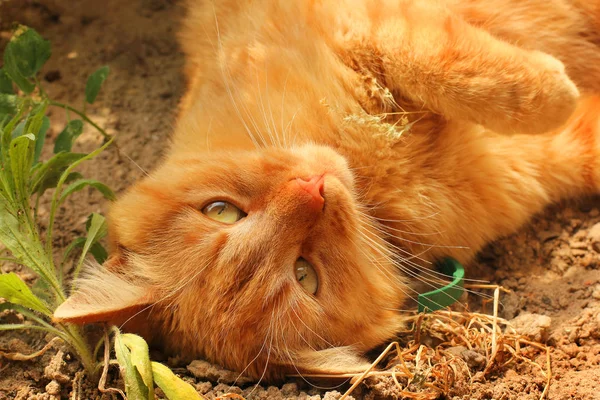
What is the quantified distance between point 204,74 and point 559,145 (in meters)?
1.82

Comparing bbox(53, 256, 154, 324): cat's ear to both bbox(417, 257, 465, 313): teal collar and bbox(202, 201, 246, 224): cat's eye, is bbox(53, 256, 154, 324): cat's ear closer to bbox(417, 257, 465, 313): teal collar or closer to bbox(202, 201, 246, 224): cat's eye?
bbox(202, 201, 246, 224): cat's eye

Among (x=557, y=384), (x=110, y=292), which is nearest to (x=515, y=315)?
(x=557, y=384)

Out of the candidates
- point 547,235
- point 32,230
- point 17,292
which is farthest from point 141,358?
point 547,235

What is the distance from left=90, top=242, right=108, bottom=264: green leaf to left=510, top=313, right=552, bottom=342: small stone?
185cm

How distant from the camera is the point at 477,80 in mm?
2404

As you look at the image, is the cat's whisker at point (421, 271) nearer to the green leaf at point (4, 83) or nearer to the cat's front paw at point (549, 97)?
the cat's front paw at point (549, 97)

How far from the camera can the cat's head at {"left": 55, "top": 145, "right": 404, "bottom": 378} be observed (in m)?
2.26

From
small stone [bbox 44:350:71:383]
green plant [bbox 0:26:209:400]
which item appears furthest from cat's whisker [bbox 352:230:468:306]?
small stone [bbox 44:350:71:383]

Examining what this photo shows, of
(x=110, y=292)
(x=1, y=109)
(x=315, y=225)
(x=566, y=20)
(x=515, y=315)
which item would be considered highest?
(x=566, y=20)

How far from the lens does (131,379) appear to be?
200 cm

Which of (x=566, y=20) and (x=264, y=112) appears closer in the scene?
(x=264, y=112)

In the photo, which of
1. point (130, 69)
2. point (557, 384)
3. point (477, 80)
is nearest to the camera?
point (557, 384)

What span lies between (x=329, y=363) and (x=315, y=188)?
27.7 inches

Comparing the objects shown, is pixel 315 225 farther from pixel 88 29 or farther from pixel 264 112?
pixel 88 29
